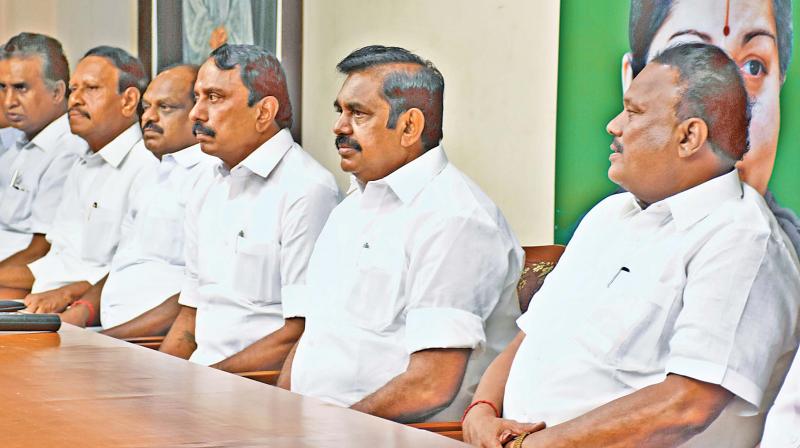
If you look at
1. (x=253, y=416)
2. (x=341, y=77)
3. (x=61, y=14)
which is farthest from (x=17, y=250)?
(x=253, y=416)

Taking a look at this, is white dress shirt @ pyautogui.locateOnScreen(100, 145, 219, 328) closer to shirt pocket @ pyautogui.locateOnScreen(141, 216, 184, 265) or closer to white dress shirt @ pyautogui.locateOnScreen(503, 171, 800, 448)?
shirt pocket @ pyautogui.locateOnScreen(141, 216, 184, 265)

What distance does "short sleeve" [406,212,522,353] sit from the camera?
3.92 m

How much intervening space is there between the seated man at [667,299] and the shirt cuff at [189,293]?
2.15 meters

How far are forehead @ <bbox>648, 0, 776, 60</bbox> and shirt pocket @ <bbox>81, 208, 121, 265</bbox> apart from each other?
3.77 metres

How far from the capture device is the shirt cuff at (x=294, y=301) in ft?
15.9

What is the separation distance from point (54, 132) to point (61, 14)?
159 cm

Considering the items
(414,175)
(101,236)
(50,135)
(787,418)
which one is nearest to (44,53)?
(50,135)

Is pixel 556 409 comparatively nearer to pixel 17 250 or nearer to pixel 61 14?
pixel 17 250

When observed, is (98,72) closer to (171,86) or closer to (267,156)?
(171,86)

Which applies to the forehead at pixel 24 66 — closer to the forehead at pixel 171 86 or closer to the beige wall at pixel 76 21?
the beige wall at pixel 76 21

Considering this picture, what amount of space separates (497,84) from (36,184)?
4.08 meters

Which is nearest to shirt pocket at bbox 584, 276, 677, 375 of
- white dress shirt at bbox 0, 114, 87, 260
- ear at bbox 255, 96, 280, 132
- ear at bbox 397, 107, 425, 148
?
ear at bbox 397, 107, 425, 148

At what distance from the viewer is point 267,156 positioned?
521 cm

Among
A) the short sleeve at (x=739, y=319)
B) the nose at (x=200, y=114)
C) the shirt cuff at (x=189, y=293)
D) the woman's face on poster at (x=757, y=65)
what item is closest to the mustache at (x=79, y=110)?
the nose at (x=200, y=114)
